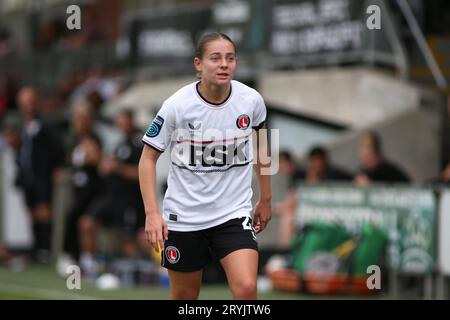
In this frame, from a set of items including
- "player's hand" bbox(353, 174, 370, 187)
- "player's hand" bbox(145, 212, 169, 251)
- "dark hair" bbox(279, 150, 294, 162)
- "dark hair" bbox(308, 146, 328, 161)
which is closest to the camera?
"player's hand" bbox(145, 212, 169, 251)

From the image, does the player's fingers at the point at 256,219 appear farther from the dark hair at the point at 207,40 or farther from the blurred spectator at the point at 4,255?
the blurred spectator at the point at 4,255

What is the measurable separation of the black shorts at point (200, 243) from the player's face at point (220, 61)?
0.99 metres

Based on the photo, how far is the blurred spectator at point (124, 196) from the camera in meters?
15.4

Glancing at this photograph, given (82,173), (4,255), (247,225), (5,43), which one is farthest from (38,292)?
(5,43)

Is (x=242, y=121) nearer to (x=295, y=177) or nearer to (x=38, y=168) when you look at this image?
(x=295, y=177)

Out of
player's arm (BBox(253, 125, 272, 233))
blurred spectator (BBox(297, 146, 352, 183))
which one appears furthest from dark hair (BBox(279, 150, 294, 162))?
player's arm (BBox(253, 125, 272, 233))

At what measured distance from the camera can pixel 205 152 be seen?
26.5ft

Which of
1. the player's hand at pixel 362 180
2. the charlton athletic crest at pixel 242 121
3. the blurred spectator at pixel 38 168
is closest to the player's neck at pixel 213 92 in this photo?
the charlton athletic crest at pixel 242 121

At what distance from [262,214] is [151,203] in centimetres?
98

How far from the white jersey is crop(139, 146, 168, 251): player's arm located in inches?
3.9

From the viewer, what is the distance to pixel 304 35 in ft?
59.5

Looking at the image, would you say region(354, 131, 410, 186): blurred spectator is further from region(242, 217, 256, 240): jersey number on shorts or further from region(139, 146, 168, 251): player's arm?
region(139, 146, 168, 251): player's arm

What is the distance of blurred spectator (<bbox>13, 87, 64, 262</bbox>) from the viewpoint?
693 inches

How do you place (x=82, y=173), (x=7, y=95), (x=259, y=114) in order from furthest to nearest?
(x=7, y=95) → (x=82, y=173) → (x=259, y=114)
